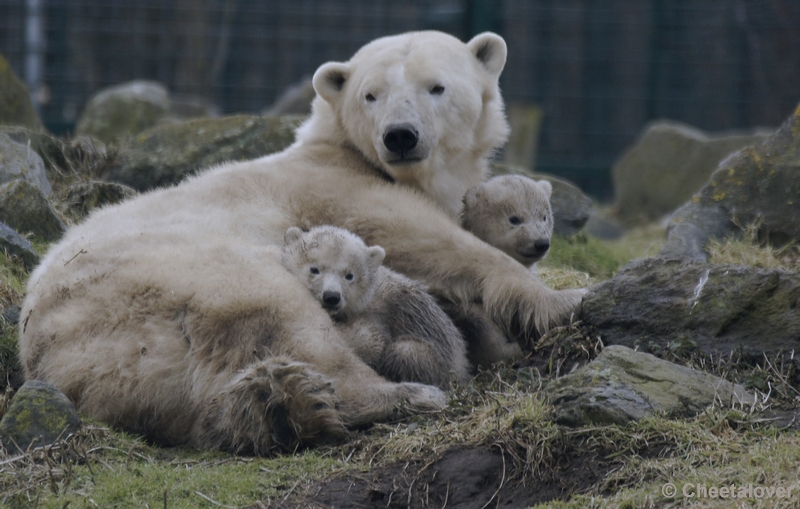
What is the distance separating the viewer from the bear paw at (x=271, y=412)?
3354 millimetres

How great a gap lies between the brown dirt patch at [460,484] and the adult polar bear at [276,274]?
381mm

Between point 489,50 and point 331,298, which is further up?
point 489,50

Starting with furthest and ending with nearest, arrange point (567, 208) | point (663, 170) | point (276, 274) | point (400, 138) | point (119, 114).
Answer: point (663, 170), point (119, 114), point (567, 208), point (400, 138), point (276, 274)

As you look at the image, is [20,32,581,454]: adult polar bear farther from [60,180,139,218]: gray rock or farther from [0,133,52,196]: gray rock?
[0,133,52,196]: gray rock

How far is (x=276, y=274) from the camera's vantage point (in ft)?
12.5

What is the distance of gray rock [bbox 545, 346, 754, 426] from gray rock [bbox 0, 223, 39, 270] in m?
2.95

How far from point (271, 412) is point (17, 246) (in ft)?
7.34

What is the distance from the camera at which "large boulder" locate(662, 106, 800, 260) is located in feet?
18.5

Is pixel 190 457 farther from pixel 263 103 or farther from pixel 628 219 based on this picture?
pixel 263 103

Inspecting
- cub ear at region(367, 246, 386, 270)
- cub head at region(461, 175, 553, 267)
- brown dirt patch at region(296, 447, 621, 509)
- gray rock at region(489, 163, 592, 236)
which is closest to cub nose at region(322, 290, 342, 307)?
cub ear at region(367, 246, 386, 270)

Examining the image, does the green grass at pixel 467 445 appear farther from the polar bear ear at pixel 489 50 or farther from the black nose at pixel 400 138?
the polar bear ear at pixel 489 50

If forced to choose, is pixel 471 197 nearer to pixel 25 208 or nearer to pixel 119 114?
pixel 25 208

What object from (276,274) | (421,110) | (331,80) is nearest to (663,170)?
(331,80)

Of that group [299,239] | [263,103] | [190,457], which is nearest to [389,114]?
[299,239]
